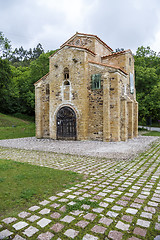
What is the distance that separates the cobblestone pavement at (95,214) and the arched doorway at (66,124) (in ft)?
34.1

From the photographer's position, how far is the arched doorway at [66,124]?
14.8m

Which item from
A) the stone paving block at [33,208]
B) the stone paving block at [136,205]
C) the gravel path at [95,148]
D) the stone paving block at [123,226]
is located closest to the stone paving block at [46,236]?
the stone paving block at [33,208]

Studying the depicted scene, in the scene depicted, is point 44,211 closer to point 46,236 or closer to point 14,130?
point 46,236

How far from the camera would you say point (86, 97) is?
48.0ft

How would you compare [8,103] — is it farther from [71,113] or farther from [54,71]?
[71,113]

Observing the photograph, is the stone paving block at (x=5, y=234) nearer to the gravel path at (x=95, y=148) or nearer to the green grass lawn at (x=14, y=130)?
the gravel path at (x=95, y=148)

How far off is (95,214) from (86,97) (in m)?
12.4

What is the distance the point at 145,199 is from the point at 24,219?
7.53ft

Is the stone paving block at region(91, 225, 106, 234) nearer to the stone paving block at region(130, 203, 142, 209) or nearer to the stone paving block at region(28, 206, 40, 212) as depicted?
the stone paving block at region(130, 203, 142, 209)

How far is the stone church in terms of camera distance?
13672 mm

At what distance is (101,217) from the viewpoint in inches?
104

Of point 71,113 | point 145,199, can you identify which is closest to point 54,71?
point 71,113

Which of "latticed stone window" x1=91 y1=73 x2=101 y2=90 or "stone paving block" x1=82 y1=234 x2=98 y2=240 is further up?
"latticed stone window" x1=91 y1=73 x2=101 y2=90

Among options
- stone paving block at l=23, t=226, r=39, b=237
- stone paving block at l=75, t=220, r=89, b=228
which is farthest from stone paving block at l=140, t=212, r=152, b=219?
stone paving block at l=23, t=226, r=39, b=237
